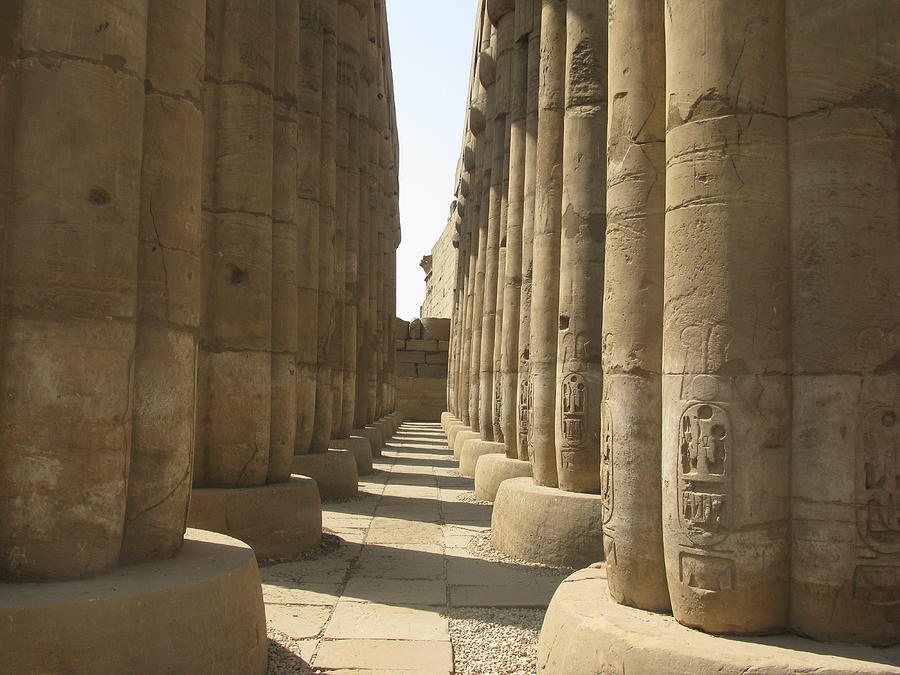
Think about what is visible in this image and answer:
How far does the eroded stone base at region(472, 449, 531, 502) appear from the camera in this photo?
1012 centimetres

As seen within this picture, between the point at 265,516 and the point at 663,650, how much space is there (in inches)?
164

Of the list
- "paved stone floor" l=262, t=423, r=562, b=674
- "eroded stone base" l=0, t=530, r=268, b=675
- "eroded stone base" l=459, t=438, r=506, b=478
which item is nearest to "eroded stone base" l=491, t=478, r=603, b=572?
"paved stone floor" l=262, t=423, r=562, b=674

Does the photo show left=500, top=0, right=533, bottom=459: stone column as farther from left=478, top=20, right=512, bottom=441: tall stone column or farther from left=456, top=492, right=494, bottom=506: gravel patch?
left=478, top=20, right=512, bottom=441: tall stone column

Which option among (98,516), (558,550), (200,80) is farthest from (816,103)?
(558,550)

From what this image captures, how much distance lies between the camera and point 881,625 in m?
3.52

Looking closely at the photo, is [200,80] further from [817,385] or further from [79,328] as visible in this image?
[817,385]

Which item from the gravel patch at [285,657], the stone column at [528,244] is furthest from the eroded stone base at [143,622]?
Answer: the stone column at [528,244]

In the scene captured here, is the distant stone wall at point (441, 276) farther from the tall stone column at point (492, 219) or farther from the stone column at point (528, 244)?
the stone column at point (528, 244)

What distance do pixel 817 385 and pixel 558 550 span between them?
3.71m

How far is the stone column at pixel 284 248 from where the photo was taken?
774cm

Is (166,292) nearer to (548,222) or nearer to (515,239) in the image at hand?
(548,222)

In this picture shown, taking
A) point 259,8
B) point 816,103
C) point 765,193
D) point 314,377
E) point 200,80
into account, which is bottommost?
point 314,377

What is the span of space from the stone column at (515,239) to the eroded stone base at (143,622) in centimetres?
685

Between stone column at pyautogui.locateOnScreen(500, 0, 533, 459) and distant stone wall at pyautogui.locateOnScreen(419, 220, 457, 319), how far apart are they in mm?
25290
